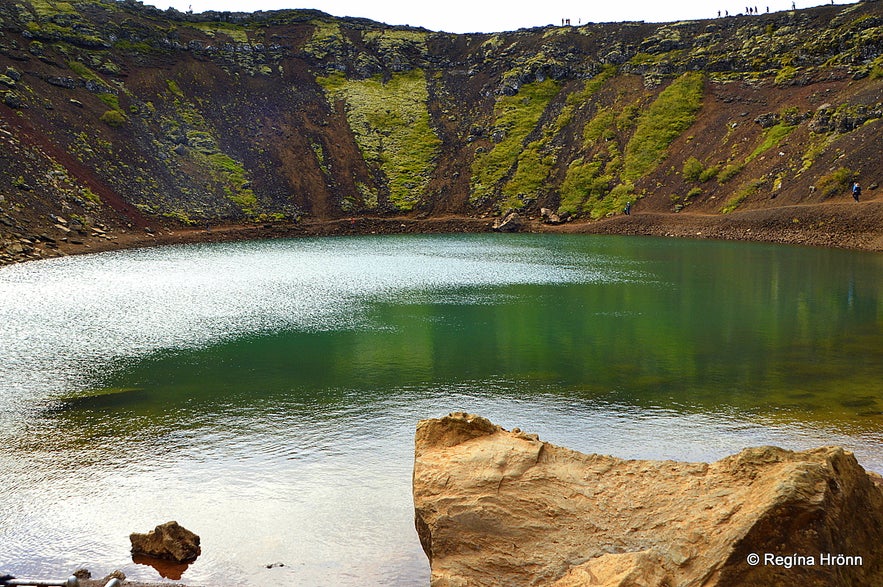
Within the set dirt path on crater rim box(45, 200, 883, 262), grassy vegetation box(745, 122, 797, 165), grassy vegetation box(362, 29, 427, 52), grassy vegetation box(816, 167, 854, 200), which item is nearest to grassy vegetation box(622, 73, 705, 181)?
dirt path on crater rim box(45, 200, 883, 262)

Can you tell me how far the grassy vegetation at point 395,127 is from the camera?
304 ft

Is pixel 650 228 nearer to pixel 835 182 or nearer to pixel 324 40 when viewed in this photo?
pixel 835 182

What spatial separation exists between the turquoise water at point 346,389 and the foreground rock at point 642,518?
3279mm

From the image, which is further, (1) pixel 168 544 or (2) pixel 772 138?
(2) pixel 772 138

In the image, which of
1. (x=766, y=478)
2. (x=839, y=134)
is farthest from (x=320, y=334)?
(x=839, y=134)

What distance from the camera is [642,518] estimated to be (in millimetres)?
8078

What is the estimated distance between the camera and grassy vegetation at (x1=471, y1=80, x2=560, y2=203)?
8869 cm

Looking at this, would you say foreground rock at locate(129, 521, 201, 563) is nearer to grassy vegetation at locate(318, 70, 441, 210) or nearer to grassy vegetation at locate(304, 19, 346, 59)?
grassy vegetation at locate(318, 70, 441, 210)

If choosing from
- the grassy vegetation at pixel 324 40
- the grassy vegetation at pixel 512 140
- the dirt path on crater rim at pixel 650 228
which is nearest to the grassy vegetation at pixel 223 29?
the grassy vegetation at pixel 324 40

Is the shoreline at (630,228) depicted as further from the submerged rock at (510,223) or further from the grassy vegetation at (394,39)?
the grassy vegetation at (394,39)

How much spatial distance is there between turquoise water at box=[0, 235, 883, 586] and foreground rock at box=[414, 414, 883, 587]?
3.28m

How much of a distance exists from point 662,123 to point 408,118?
35493 mm

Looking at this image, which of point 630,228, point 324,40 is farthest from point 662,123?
point 324,40

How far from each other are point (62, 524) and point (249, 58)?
99.8m
